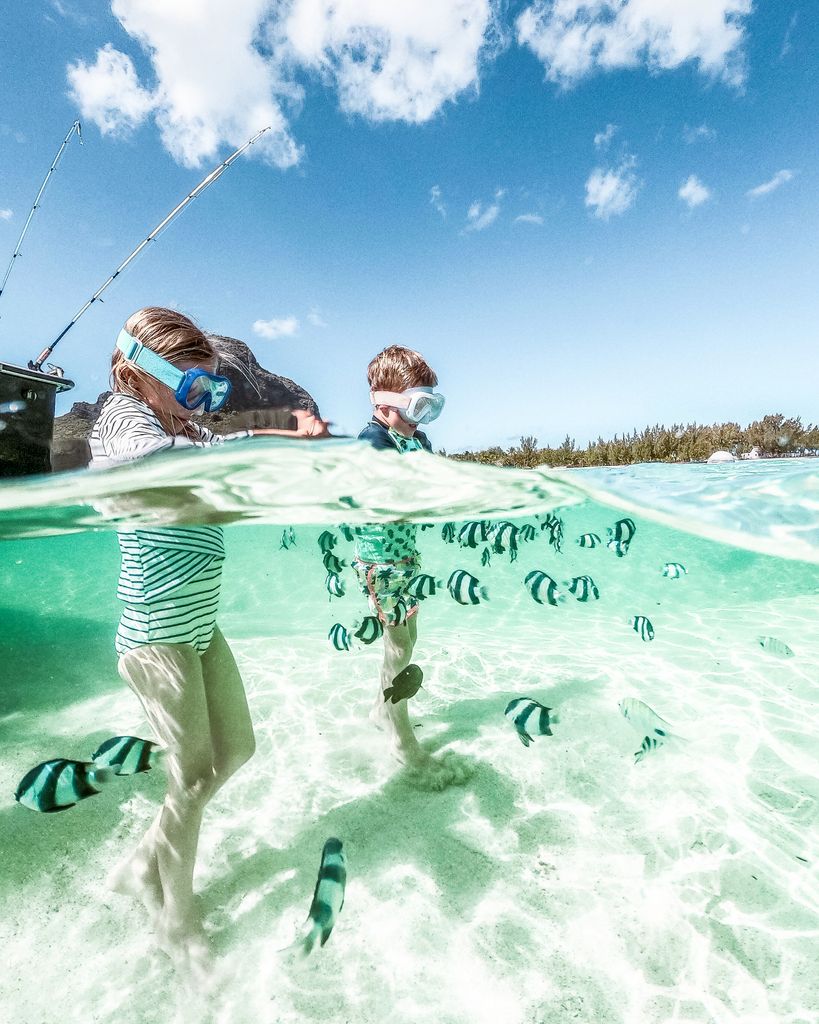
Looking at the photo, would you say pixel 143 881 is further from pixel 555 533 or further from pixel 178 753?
pixel 555 533

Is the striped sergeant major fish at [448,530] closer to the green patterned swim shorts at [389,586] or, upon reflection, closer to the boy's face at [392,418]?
the green patterned swim shorts at [389,586]

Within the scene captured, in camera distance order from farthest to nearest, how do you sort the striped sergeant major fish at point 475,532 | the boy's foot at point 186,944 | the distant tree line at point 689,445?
the distant tree line at point 689,445, the striped sergeant major fish at point 475,532, the boy's foot at point 186,944

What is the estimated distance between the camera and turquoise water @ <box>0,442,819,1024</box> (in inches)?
104

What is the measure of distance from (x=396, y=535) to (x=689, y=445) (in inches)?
803

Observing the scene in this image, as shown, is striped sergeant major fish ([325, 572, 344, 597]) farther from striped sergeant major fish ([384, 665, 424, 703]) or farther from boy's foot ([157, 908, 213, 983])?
boy's foot ([157, 908, 213, 983])

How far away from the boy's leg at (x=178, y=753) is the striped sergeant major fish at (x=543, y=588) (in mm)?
3155

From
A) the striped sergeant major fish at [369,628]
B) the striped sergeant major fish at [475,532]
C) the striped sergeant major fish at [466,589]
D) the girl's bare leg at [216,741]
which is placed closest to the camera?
the girl's bare leg at [216,741]

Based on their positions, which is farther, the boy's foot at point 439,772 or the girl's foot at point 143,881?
the boy's foot at point 439,772

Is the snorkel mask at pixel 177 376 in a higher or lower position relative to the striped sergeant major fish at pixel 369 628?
higher

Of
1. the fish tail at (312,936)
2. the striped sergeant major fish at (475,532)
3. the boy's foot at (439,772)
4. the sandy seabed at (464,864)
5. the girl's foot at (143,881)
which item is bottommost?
the sandy seabed at (464,864)

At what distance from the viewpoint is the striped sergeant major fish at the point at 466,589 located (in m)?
4.02

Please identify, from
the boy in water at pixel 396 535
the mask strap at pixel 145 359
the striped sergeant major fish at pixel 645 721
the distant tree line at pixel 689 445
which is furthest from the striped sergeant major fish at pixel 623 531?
the distant tree line at pixel 689 445

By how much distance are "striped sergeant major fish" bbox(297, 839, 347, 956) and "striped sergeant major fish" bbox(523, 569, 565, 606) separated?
9.84 feet

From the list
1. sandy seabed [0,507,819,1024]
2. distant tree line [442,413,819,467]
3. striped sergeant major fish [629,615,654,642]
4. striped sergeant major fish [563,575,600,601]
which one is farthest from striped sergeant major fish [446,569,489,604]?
distant tree line [442,413,819,467]
